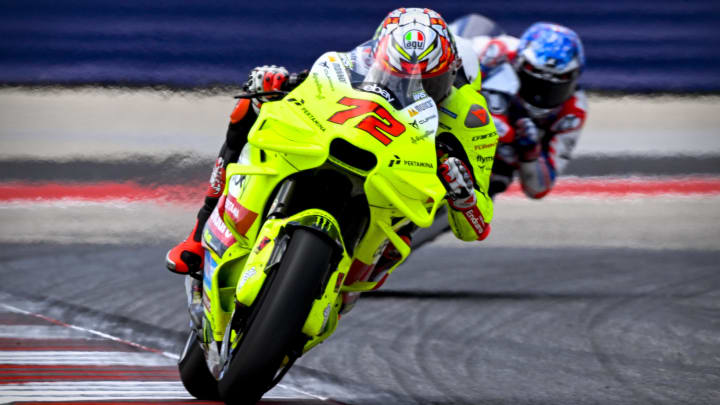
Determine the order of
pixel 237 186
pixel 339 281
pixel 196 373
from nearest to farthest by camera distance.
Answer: pixel 339 281
pixel 237 186
pixel 196 373

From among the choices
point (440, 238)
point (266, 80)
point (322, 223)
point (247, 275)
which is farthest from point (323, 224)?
point (440, 238)

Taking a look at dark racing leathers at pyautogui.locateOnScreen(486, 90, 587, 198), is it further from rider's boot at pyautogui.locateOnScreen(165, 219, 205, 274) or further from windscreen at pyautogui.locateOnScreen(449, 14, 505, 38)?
rider's boot at pyautogui.locateOnScreen(165, 219, 205, 274)

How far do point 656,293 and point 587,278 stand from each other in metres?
0.59

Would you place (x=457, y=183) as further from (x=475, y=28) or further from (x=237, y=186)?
(x=475, y=28)

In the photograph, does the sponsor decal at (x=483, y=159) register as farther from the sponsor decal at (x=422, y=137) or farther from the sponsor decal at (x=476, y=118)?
the sponsor decal at (x=422, y=137)

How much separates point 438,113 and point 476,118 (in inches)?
6.0

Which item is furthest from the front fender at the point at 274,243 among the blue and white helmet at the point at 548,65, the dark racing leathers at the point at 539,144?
the blue and white helmet at the point at 548,65

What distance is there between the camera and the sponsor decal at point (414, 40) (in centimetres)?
359

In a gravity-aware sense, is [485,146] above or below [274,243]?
below

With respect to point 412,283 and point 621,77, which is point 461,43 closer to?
point 412,283

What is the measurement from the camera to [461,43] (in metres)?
4.61

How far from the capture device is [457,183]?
3668mm

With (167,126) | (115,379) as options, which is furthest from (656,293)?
(167,126)

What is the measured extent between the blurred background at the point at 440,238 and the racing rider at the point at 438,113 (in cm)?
79
